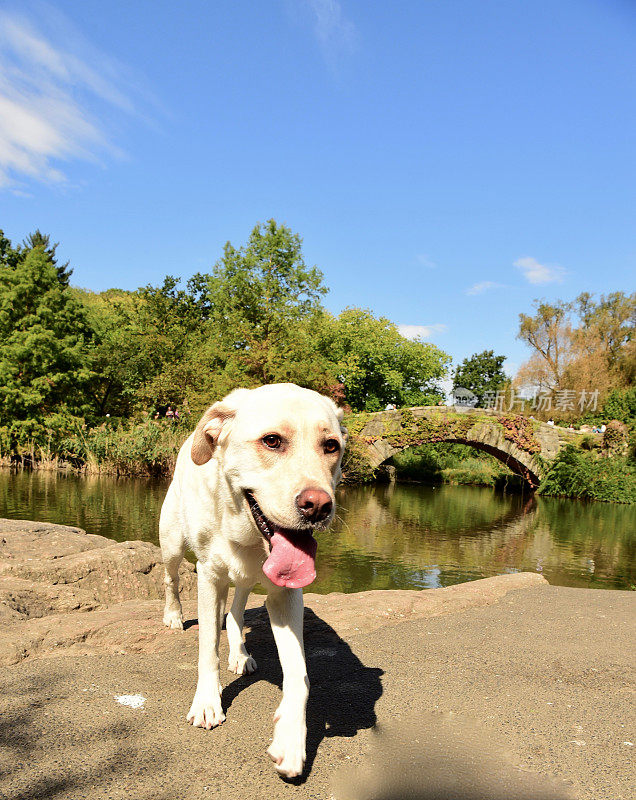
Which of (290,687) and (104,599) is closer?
(290,687)

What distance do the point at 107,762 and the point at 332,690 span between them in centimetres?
133

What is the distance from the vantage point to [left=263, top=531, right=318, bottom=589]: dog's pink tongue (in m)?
2.46

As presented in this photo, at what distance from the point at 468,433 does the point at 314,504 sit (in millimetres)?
26257

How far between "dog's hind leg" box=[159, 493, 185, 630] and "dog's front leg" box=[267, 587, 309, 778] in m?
1.45

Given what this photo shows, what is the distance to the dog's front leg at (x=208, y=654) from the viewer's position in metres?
2.90

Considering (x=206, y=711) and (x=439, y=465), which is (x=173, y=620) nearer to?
(x=206, y=711)

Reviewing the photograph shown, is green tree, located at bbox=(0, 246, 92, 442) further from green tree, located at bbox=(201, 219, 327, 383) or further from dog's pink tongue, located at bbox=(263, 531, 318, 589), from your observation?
dog's pink tongue, located at bbox=(263, 531, 318, 589)

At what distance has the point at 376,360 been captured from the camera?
41.3 m

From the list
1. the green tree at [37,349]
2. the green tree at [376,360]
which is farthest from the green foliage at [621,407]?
the green tree at [37,349]

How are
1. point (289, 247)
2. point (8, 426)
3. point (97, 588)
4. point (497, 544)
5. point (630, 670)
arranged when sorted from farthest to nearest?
point (289, 247)
point (8, 426)
point (497, 544)
point (97, 588)
point (630, 670)

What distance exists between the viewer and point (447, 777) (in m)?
2.50

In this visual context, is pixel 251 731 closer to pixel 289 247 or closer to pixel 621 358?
pixel 289 247

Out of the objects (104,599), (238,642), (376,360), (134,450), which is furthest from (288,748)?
(376,360)

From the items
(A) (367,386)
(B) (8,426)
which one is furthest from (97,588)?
(A) (367,386)
